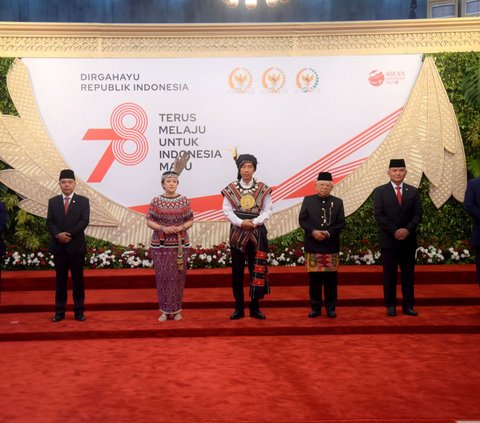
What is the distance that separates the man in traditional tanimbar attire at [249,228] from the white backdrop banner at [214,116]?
2366mm

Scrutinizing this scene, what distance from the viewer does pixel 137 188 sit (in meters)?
7.40

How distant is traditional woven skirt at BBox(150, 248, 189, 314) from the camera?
500 centimetres

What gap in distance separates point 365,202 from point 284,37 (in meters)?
2.16

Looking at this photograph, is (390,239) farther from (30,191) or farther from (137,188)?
(30,191)

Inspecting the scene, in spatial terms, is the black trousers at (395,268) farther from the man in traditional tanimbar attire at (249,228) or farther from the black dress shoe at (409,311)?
the man in traditional tanimbar attire at (249,228)

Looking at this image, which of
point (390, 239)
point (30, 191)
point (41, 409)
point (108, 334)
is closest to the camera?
point (41, 409)

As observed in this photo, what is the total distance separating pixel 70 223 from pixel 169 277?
3.02 feet

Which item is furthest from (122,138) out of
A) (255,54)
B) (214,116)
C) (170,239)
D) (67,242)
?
(170,239)

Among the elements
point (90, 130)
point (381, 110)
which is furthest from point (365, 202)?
point (90, 130)

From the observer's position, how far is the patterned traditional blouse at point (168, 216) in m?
5.00

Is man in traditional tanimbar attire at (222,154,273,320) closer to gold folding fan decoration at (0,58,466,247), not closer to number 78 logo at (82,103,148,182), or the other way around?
gold folding fan decoration at (0,58,466,247)

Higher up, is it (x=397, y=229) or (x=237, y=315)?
(x=397, y=229)

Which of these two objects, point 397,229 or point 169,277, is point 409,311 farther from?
point 169,277

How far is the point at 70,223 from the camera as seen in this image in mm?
5094
